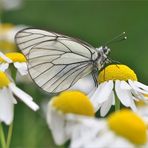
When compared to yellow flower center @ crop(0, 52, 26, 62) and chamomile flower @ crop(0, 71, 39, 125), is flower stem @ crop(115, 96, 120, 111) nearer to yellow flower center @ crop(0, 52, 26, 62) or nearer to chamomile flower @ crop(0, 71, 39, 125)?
chamomile flower @ crop(0, 71, 39, 125)

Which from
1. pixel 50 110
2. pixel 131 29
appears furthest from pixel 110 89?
pixel 131 29

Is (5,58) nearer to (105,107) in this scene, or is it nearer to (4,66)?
(4,66)

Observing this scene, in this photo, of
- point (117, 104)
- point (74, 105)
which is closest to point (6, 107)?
point (74, 105)

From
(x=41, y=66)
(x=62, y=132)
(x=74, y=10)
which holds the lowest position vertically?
(x=74, y=10)

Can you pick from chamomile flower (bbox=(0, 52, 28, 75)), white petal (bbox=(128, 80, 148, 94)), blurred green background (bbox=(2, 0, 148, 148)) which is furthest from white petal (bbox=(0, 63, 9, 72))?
blurred green background (bbox=(2, 0, 148, 148))

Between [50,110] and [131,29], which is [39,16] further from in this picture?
[50,110]
